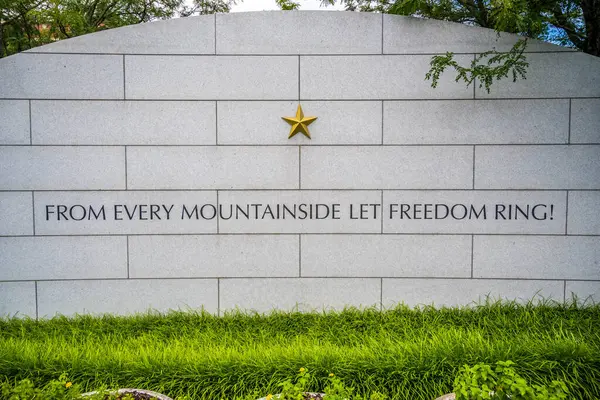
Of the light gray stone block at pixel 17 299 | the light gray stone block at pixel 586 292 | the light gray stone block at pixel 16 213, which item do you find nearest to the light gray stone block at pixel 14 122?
the light gray stone block at pixel 16 213

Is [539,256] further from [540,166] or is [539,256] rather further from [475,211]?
[540,166]

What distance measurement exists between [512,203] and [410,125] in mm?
1492

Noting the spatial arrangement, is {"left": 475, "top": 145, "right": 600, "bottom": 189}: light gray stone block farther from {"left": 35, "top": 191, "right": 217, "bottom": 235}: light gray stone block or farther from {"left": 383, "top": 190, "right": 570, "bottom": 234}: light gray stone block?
{"left": 35, "top": 191, "right": 217, "bottom": 235}: light gray stone block

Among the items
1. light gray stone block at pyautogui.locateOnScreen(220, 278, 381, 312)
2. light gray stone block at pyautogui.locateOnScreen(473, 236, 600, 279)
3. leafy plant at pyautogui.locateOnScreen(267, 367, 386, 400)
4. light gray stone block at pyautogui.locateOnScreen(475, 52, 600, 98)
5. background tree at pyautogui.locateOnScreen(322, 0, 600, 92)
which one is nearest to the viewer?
leafy plant at pyautogui.locateOnScreen(267, 367, 386, 400)

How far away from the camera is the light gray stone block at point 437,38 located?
4734mm

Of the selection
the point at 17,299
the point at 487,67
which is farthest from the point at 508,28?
the point at 17,299

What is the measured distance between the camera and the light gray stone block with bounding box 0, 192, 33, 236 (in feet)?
15.7

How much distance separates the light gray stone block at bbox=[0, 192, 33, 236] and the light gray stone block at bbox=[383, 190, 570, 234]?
4.15m

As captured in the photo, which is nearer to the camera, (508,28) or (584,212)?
(584,212)

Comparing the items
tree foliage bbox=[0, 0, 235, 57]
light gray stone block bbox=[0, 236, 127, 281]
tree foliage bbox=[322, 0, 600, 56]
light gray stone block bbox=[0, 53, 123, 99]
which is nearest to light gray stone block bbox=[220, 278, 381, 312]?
light gray stone block bbox=[0, 236, 127, 281]

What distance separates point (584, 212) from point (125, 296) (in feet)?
17.9

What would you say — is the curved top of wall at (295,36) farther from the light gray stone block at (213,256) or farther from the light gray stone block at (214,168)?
the light gray stone block at (213,256)

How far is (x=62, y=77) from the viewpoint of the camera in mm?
4738

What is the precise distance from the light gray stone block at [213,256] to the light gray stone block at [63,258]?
0.21m
